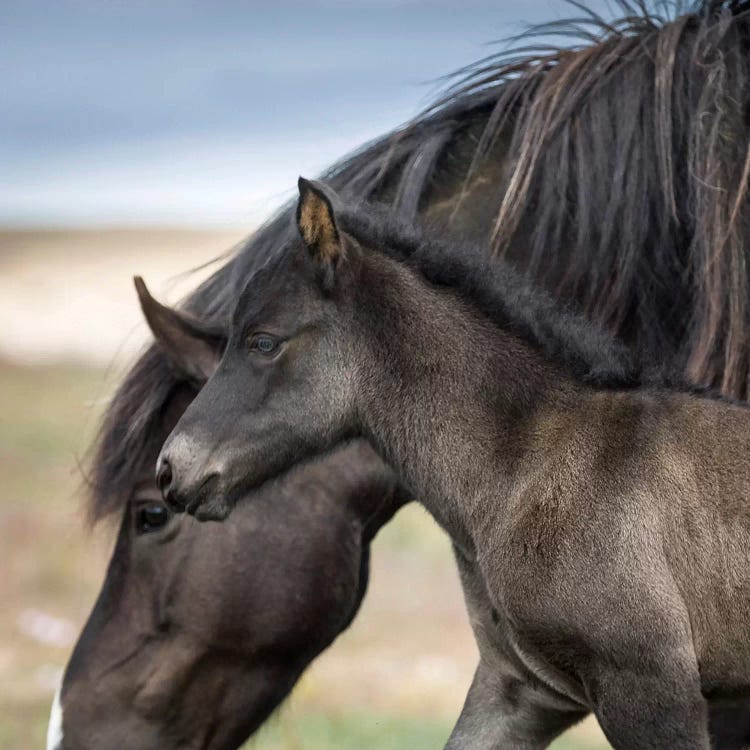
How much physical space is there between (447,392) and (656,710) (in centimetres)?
107

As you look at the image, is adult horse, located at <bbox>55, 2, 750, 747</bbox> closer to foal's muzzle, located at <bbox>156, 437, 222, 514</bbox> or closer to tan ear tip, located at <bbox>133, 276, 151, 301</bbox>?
tan ear tip, located at <bbox>133, 276, 151, 301</bbox>

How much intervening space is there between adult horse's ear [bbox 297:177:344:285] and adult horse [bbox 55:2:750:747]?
0.89 metres

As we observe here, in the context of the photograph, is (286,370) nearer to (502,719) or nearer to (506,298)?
(506,298)

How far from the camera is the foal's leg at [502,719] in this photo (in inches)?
162

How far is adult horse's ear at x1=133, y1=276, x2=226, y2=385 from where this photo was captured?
468cm

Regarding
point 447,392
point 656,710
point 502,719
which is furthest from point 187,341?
point 656,710

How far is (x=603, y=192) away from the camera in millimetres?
4875

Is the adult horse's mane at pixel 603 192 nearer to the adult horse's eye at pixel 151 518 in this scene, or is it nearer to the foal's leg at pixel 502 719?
the adult horse's eye at pixel 151 518

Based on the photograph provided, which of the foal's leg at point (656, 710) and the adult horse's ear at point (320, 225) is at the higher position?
the adult horse's ear at point (320, 225)

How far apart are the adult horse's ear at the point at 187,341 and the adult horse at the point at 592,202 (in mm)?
134

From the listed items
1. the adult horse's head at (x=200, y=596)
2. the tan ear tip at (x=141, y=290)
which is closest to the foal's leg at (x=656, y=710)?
the adult horse's head at (x=200, y=596)

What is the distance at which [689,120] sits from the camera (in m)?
4.87

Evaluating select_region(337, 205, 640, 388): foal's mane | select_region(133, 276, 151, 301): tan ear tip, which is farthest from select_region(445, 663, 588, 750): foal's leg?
select_region(133, 276, 151, 301): tan ear tip

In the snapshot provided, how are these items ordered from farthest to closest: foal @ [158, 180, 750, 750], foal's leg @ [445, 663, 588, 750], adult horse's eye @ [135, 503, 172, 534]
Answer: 1. adult horse's eye @ [135, 503, 172, 534]
2. foal's leg @ [445, 663, 588, 750]
3. foal @ [158, 180, 750, 750]
